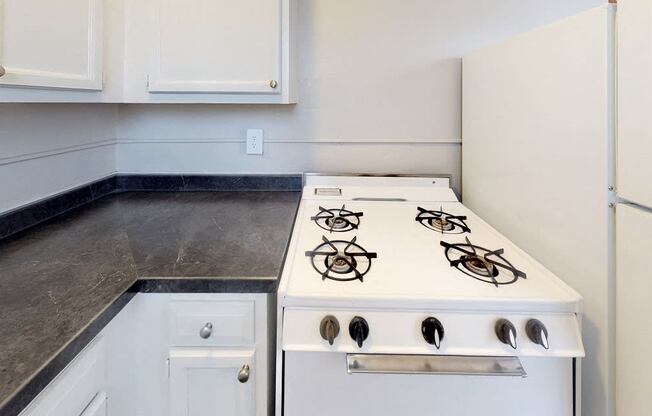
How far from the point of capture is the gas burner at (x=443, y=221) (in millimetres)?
1270

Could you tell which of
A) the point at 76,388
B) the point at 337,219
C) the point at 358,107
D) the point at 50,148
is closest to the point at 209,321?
the point at 76,388

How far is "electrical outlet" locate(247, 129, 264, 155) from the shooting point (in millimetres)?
1756

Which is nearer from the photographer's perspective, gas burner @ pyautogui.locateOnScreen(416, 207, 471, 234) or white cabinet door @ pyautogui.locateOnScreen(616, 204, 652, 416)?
white cabinet door @ pyautogui.locateOnScreen(616, 204, 652, 416)

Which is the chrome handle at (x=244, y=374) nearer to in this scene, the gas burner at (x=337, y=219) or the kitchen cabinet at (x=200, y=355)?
the kitchen cabinet at (x=200, y=355)

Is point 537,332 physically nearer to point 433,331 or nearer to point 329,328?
point 433,331

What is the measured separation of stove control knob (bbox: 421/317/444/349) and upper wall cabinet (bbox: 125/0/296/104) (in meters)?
1.02

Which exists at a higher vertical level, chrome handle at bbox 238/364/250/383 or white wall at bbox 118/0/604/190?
white wall at bbox 118/0/604/190

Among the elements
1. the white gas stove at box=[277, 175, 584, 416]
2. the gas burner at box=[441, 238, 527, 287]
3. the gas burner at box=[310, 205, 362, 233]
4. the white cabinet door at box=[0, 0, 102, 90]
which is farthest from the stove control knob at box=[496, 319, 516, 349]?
the white cabinet door at box=[0, 0, 102, 90]

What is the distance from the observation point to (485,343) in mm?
781

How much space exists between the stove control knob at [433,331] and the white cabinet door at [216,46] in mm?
1019

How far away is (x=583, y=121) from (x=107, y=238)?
129cm

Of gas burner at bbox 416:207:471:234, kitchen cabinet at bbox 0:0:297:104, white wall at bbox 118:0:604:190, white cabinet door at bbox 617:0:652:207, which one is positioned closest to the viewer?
white cabinet door at bbox 617:0:652:207

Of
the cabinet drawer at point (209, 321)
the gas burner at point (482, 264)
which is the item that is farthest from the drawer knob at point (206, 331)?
the gas burner at point (482, 264)

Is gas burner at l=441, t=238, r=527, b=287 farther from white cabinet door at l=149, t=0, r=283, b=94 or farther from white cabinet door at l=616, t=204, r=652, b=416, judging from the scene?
white cabinet door at l=149, t=0, r=283, b=94
